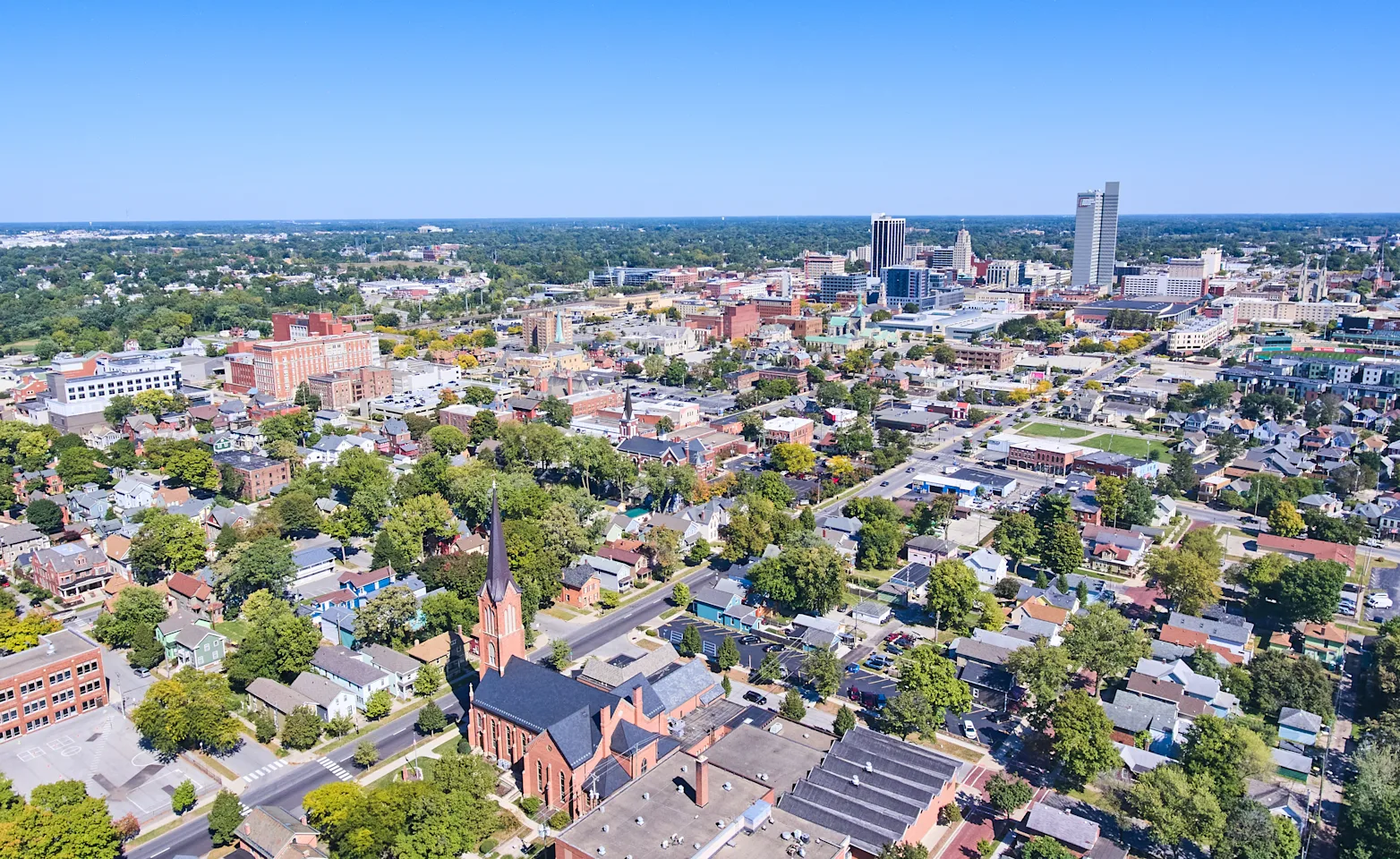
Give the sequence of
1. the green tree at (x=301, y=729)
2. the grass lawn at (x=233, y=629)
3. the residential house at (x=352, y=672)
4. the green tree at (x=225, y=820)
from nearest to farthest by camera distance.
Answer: the green tree at (x=225, y=820), the green tree at (x=301, y=729), the residential house at (x=352, y=672), the grass lawn at (x=233, y=629)

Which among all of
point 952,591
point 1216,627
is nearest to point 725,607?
point 952,591

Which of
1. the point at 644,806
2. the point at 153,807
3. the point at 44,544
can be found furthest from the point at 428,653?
the point at 44,544

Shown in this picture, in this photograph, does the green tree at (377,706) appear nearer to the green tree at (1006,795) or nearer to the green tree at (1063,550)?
the green tree at (1006,795)

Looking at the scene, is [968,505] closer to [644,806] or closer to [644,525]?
[644,525]

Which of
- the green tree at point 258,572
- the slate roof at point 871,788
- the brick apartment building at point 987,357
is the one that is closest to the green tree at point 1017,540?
the slate roof at point 871,788

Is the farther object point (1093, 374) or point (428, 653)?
point (1093, 374)

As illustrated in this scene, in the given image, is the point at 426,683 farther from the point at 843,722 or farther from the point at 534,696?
the point at 843,722

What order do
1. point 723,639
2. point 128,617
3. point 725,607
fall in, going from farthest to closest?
point 725,607 → point 128,617 → point 723,639
